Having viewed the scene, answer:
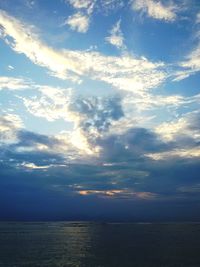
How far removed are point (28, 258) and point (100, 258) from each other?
19.7m

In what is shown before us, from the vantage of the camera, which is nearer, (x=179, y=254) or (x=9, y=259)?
(x=9, y=259)

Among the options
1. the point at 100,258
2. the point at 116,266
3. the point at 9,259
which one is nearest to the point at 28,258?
the point at 9,259

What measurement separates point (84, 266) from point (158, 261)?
63.5 ft

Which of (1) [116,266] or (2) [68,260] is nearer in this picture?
(1) [116,266]

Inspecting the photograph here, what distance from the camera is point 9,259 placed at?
3570 inches

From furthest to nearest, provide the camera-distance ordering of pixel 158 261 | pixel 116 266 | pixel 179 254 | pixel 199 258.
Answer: pixel 179 254 → pixel 199 258 → pixel 158 261 → pixel 116 266

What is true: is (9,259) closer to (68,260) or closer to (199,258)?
(68,260)

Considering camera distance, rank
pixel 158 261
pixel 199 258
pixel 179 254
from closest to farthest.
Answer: pixel 158 261 < pixel 199 258 < pixel 179 254

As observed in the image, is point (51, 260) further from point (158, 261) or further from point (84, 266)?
point (158, 261)

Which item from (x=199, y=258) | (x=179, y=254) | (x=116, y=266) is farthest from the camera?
(x=179, y=254)

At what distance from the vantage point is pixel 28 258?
306 ft

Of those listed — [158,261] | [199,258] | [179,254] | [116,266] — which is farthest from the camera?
[179,254]

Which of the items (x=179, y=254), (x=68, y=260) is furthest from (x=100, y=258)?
(x=179, y=254)

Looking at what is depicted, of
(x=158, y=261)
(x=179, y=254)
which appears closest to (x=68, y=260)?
(x=158, y=261)
